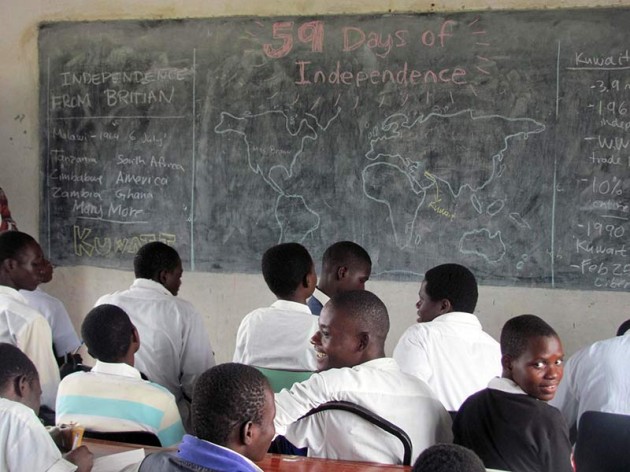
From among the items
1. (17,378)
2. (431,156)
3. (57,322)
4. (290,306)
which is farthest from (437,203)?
(17,378)

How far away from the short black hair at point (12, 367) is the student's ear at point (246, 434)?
73 centimetres

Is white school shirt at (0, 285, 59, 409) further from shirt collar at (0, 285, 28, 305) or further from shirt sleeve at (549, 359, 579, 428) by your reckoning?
shirt sleeve at (549, 359, 579, 428)

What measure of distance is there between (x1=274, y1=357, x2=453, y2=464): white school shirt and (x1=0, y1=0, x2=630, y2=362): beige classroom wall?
2.31m

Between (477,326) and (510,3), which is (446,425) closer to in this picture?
(477,326)

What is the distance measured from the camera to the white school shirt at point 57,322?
379cm

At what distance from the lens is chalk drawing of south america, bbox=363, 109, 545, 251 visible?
4199 millimetres

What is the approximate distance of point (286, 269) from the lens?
10.4 ft

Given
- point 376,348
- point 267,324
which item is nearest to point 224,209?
point 267,324

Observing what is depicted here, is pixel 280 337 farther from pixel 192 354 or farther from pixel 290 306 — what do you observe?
pixel 192 354

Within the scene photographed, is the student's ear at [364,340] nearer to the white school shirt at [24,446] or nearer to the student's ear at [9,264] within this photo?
the white school shirt at [24,446]

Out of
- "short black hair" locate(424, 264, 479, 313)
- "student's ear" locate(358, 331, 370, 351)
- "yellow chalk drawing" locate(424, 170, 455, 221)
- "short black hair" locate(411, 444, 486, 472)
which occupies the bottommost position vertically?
"short black hair" locate(411, 444, 486, 472)

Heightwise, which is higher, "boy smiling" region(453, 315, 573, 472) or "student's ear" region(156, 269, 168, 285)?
"student's ear" region(156, 269, 168, 285)

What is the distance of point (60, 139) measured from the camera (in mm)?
5031

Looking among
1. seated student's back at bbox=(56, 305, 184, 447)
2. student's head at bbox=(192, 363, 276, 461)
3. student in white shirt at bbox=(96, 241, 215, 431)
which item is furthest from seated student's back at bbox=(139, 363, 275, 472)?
student in white shirt at bbox=(96, 241, 215, 431)
